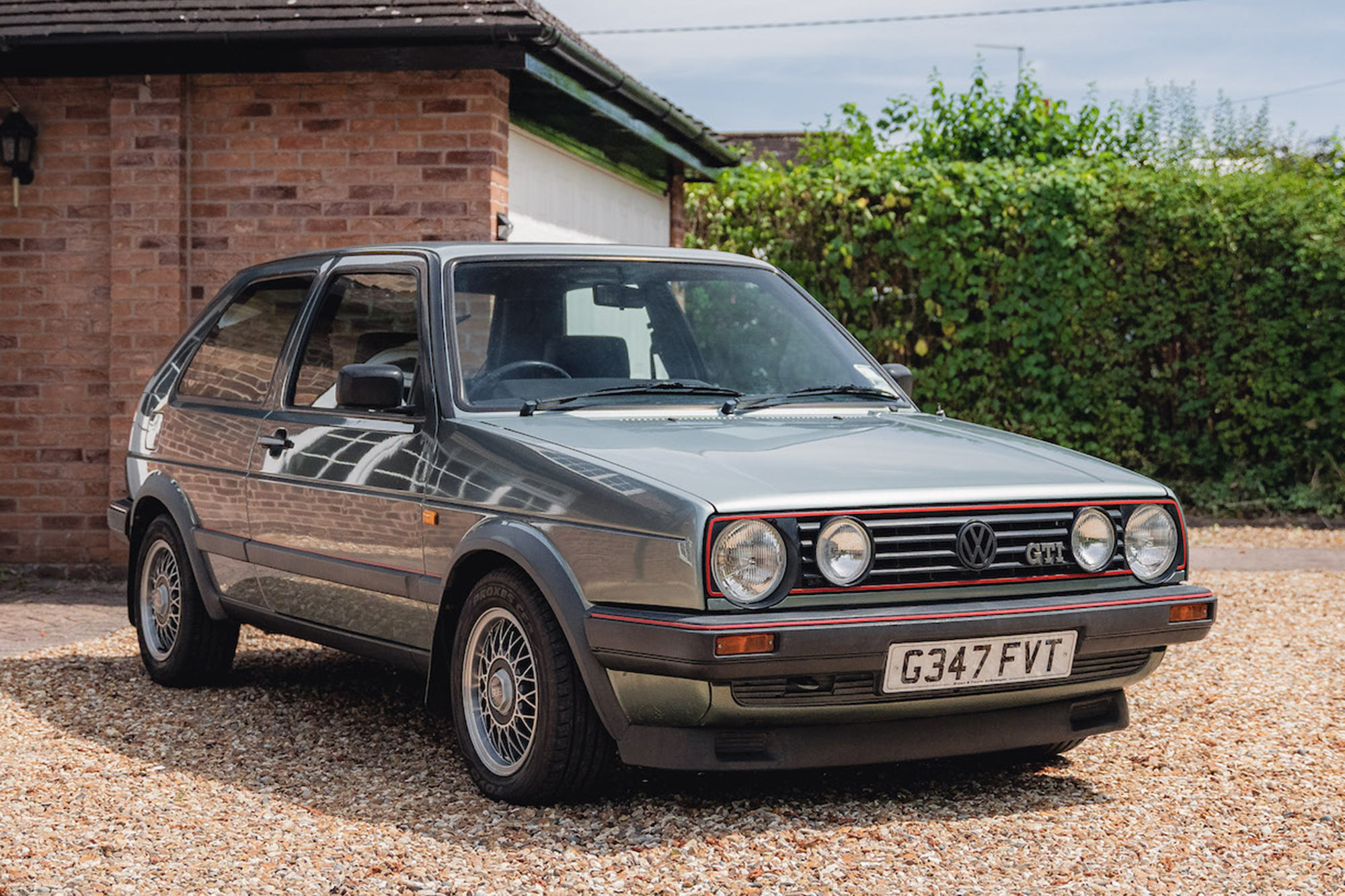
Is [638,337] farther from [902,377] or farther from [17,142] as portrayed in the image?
[17,142]

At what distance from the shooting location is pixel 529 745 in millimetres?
4402

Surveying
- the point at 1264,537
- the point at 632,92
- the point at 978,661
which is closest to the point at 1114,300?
the point at 1264,537

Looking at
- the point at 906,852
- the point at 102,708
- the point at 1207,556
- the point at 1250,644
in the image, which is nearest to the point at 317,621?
the point at 102,708

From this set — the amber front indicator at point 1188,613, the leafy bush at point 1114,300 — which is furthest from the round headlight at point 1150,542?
the leafy bush at point 1114,300

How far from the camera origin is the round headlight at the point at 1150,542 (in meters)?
4.49

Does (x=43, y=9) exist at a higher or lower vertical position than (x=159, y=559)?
higher

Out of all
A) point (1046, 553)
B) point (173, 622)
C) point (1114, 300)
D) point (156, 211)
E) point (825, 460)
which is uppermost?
point (156, 211)

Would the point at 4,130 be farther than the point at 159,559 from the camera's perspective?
Yes

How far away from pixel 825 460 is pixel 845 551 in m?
0.37

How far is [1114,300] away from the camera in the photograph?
41.8ft

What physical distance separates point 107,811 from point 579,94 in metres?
6.13

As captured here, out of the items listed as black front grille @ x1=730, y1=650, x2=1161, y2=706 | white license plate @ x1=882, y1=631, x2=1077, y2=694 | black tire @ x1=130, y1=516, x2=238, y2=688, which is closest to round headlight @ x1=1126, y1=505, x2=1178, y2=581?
white license plate @ x1=882, y1=631, x2=1077, y2=694

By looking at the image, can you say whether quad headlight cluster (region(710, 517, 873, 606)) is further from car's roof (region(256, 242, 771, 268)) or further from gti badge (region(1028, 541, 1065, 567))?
car's roof (region(256, 242, 771, 268))

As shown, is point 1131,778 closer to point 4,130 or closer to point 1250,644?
point 1250,644
